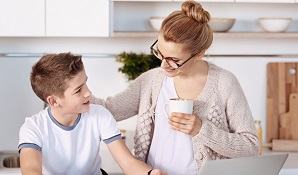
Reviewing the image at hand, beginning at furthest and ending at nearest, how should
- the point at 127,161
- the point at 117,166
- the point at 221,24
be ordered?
the point at 221,24 → the point at 117,166 → the point at 127,161

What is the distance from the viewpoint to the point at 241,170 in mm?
1987

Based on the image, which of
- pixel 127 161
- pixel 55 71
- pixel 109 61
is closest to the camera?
pixel 55 71

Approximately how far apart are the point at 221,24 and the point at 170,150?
3.72 feet

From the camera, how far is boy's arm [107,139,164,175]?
217 centimetres

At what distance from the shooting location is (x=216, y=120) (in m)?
2.31

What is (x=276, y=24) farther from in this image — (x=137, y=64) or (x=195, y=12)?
(x=195, y=12)

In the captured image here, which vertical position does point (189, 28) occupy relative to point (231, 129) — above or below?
above

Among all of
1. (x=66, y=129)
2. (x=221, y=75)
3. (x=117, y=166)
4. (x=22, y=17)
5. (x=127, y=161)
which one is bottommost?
(x=117, y=166)

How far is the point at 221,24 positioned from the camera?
327 centimetres

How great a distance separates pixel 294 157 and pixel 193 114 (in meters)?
1.20

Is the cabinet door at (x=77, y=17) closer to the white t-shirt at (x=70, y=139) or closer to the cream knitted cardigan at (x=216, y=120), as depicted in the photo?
the cream knitted cardigan at (x=216, y=120)

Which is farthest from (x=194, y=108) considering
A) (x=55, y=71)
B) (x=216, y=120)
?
(x=55, y=71)

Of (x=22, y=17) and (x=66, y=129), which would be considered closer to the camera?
(x=66, y=129)

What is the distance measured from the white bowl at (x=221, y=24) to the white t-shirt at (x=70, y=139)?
1152mm
